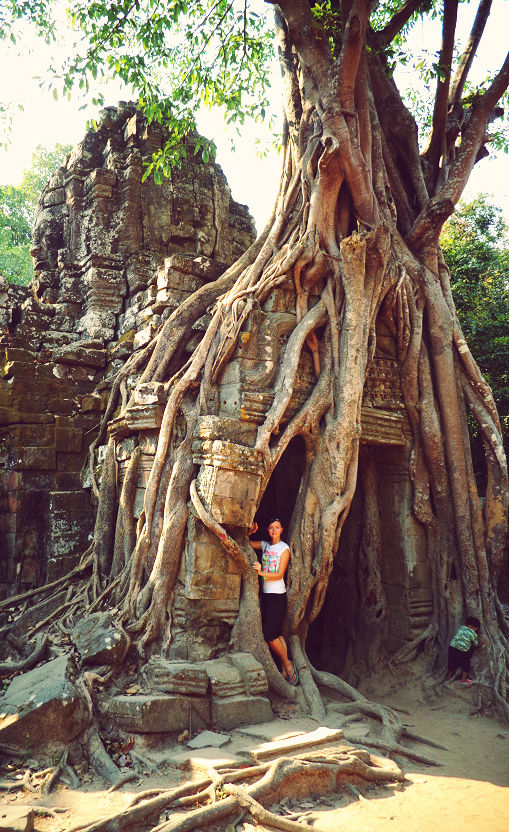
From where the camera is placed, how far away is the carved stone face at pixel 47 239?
27.3 ft

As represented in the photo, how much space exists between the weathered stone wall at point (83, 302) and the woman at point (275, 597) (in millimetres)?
1381

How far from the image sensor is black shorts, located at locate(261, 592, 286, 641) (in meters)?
4.90

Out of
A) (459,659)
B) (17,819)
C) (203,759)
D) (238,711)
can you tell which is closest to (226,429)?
(238,711)

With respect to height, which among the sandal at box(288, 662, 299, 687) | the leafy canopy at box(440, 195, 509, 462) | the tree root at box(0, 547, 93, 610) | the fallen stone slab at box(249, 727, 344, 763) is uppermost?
the leafy canopy at box(440, 195, 509, 462)

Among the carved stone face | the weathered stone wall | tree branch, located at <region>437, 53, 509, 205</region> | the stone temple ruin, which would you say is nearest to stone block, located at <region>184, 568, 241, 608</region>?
the stone temple ruin

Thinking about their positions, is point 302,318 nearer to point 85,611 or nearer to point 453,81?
point 85,611

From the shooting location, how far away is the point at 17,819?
285 centimetres

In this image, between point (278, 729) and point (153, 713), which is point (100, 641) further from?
point (278, 729)

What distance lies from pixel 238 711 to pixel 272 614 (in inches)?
34.8

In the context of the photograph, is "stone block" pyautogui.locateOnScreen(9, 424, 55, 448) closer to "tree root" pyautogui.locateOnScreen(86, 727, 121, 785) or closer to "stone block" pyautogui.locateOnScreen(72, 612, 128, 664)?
"stone block" pyautogui.locateOnScreen(72, 612, 128, 664)

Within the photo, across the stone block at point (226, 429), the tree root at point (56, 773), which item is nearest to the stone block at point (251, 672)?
the tree root at point (56, 773)

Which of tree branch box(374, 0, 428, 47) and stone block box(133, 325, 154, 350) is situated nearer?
stone block box(133, 325, 154, 350)

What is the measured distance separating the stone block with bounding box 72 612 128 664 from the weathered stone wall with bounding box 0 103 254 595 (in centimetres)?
132

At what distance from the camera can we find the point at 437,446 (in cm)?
593
